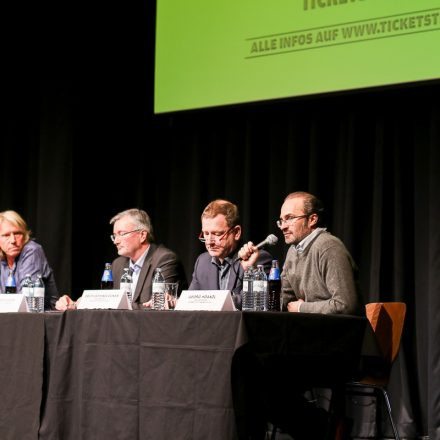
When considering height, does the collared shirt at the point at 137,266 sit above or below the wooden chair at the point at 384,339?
above

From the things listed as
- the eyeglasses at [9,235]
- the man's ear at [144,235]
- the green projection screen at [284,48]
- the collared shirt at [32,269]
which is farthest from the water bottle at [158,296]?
the green projection screen at [284,48]

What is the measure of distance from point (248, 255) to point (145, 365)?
0.91 meters

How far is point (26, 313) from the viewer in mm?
3344

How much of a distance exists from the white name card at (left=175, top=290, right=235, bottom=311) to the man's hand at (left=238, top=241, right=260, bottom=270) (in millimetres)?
619

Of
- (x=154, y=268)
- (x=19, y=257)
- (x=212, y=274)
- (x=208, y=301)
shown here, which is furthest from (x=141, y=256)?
(x=208, y=301)

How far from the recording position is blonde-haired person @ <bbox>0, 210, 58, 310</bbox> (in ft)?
15.8

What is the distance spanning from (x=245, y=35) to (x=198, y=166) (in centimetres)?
103

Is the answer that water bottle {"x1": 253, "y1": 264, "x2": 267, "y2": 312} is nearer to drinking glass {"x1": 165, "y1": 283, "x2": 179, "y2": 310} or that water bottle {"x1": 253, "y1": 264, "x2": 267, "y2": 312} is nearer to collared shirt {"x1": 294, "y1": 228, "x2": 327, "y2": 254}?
drinking glass {"x1": 165, "y1": 283, "x2": 179, "y2": 310}

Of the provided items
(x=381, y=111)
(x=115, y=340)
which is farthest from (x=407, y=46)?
(x=115, y=340)

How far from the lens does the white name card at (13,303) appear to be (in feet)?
11.5

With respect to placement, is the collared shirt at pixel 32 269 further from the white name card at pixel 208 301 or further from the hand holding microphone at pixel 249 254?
the white name card at pixel 208 301

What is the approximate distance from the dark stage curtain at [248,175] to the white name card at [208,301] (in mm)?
2016

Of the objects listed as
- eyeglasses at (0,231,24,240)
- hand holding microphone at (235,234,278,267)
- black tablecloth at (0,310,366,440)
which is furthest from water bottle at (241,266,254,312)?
eyeglasses at (0,231,24,240)

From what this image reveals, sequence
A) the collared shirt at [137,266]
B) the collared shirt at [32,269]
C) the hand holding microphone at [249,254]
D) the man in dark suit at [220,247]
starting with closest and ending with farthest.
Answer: the hand holding microphone at [249,254] → the man in dark suit at [220,247] → the collared shirt at [137,266] → the collared shirt at [32,269]
